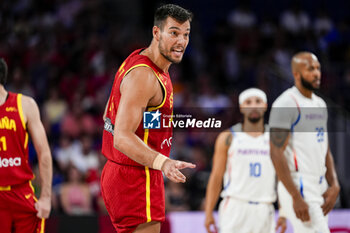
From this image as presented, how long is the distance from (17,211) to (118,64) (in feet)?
23.4

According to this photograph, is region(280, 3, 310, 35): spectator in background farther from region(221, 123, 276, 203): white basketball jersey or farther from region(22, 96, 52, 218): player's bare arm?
region(22, 96, 52, 218): player's bare arm

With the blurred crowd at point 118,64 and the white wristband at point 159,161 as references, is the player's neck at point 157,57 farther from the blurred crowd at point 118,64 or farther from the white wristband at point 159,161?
the blurred crowd at point 118,64

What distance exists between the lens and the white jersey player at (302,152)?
4977mm

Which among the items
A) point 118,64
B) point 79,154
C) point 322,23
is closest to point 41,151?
point 79,154

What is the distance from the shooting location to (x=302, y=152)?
16.8 ft

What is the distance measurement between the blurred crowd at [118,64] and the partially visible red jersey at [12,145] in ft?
11.9

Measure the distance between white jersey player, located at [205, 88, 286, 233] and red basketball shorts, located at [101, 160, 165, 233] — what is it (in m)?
2.29

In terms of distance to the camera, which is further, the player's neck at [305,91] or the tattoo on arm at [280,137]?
the player's neck at [305,91]

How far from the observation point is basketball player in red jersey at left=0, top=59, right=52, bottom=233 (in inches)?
181

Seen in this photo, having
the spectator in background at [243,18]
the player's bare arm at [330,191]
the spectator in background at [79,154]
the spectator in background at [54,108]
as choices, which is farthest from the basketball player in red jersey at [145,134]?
the spectator in background at [243,18]

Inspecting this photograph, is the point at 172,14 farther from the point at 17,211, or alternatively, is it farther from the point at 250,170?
the point at 250,170

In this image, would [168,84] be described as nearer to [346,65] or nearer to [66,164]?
[66,164]

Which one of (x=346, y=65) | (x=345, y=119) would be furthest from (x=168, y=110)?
(x=346, y=65)

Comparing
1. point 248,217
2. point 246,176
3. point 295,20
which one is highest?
point 295,20
